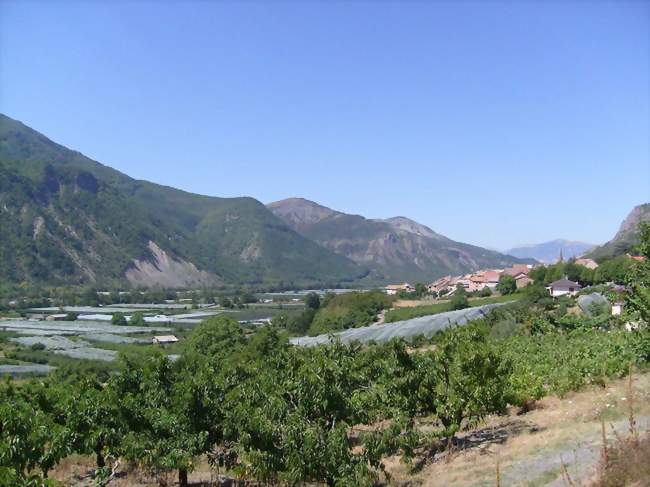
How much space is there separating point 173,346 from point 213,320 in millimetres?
38119

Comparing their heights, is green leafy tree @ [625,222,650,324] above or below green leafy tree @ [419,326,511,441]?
above

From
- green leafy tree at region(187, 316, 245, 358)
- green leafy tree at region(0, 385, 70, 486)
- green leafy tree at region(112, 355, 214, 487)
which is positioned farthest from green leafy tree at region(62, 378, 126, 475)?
green leafy tree at region(187, 316, 245, 358)

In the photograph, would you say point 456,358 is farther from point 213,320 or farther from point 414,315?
point 414,315

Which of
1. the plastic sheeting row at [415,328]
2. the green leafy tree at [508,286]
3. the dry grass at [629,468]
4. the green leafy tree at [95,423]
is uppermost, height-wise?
the dry grass at [629,468]

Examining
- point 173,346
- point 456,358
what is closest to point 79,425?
point 456,358

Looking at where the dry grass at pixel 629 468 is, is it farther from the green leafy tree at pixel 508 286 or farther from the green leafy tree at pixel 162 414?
the green leafy tree at pixel 508 286

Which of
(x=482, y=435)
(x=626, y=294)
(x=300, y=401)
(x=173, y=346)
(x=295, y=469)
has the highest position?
(x=626, y=294)

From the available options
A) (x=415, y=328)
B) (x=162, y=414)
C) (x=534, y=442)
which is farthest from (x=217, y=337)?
(x=415, y=328)

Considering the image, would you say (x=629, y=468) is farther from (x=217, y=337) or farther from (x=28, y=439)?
(x=217, y=337)

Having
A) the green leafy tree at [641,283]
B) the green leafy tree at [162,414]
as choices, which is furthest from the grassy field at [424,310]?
the green leafy tree at [162,414]

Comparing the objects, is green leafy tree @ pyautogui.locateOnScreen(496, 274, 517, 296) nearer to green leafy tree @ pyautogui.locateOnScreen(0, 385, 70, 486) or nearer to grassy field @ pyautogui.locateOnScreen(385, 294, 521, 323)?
grassy field @ pyautogui.locateOnScreen(385, 294, 521, 323)

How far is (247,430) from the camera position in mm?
12414

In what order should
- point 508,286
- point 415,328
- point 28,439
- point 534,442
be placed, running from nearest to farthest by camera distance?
point 28,439 < point 534,442 < point 415,328 < point 508,286

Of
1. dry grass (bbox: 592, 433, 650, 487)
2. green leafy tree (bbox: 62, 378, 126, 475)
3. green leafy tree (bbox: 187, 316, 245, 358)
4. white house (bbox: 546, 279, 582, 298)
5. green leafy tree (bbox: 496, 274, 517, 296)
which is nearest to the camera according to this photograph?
dry grass (bbox: 592, 433, 650, 487)
